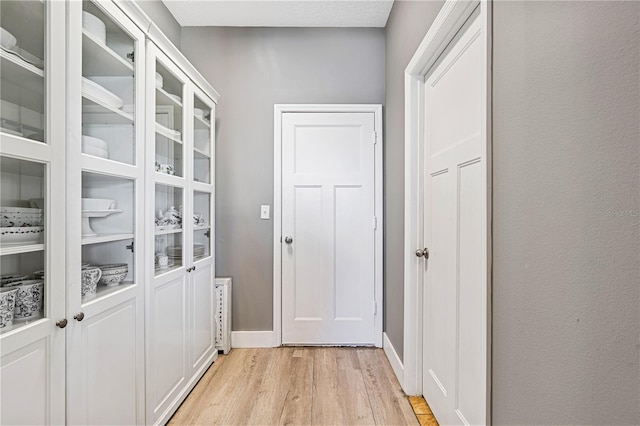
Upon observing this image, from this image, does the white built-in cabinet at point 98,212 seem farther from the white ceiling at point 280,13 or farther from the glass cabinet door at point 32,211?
the white ceiling at point 280,13

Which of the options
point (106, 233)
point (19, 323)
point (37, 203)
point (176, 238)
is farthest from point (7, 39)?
point (176, 238)

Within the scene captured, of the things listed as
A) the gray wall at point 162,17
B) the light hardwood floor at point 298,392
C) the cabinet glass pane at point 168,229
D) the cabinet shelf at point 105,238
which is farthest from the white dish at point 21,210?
the gray wall at point 162,17

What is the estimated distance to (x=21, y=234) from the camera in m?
0.96

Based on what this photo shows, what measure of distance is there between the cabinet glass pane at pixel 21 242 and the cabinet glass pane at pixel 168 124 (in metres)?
0.70

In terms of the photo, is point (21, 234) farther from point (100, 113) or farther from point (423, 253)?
point (423, 253)

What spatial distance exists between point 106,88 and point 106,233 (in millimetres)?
616

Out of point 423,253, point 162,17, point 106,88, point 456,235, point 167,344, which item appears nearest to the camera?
point 106,88

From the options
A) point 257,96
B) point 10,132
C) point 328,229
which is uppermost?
point 257,96

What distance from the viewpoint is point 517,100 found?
2.92ft

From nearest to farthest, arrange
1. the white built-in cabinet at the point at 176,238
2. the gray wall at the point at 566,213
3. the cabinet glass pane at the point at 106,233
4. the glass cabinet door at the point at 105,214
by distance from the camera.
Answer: the gray wall at the point at 566,213
the glass cabinet door at the point at 105,214
the cabinet glass pane at the point at 106,233
the white built-in cabinet at the point at 176,238

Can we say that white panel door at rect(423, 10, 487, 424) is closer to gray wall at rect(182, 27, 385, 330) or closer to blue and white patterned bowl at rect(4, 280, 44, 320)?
gray wall at rect(182, 27, 385, 330)

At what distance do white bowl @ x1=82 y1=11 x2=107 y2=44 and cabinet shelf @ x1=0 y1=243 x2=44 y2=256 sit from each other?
0.82m

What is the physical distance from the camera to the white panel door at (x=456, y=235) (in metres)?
1.24

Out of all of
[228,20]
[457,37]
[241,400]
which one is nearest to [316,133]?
[228,20]
